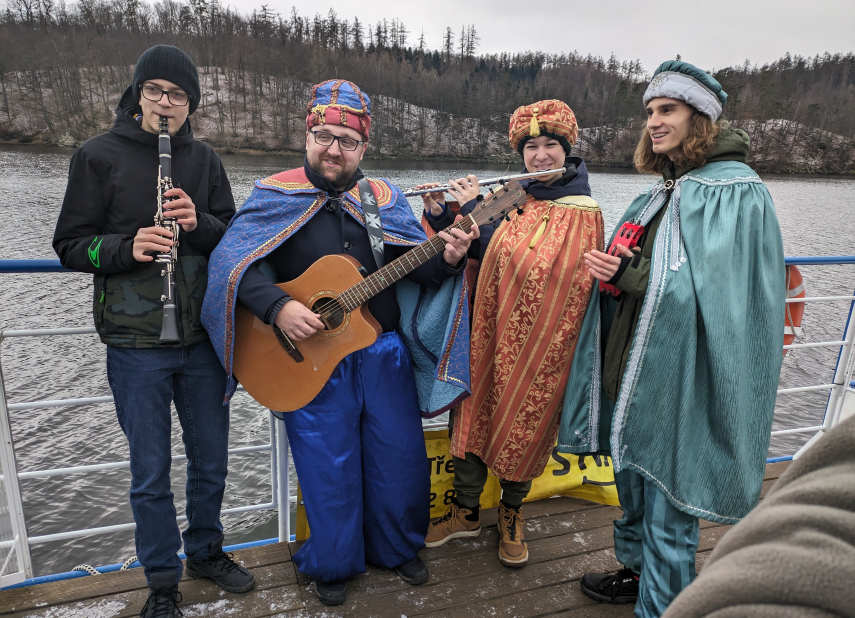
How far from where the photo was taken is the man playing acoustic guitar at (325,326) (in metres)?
1.77

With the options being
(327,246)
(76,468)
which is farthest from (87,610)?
(327,246)

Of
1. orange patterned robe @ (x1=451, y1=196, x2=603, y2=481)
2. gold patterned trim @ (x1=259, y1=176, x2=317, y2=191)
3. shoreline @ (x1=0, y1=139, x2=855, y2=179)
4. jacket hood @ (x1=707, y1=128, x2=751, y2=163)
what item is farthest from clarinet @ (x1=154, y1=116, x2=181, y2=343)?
shoreline @ (x1=0, y1=139, x2=855, y2=179)

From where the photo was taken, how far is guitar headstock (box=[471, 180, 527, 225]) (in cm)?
184

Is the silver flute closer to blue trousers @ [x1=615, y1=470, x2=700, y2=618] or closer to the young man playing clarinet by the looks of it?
the young man playing clarinet

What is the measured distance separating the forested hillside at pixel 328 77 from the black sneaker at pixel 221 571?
128 ft

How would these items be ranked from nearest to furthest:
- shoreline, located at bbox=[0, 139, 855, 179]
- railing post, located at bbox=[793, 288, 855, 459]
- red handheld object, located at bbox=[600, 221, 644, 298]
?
red handheld object, located at bbox=[600, 221, 644, 298] < railing post, located at bbox=[793, 288, 855, 459] < shoreline, located at bbox=[0, 139, 855, 179]

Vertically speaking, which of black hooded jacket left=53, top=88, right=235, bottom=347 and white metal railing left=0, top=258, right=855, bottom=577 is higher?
black hooded jacket left=53, top=88, right=235, bottom=347

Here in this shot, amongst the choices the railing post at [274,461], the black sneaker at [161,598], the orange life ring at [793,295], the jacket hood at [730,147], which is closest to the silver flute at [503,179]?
the jacket hood at [730,147]

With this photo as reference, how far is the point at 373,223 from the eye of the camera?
187cm

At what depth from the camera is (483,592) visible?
1.91m

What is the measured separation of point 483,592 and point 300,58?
58.1 meters

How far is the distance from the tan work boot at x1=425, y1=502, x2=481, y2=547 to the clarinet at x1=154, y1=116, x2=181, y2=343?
1.26 meters

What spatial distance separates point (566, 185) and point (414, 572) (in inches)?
61.1

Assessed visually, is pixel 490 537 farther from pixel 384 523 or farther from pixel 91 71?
pixel 91 71
